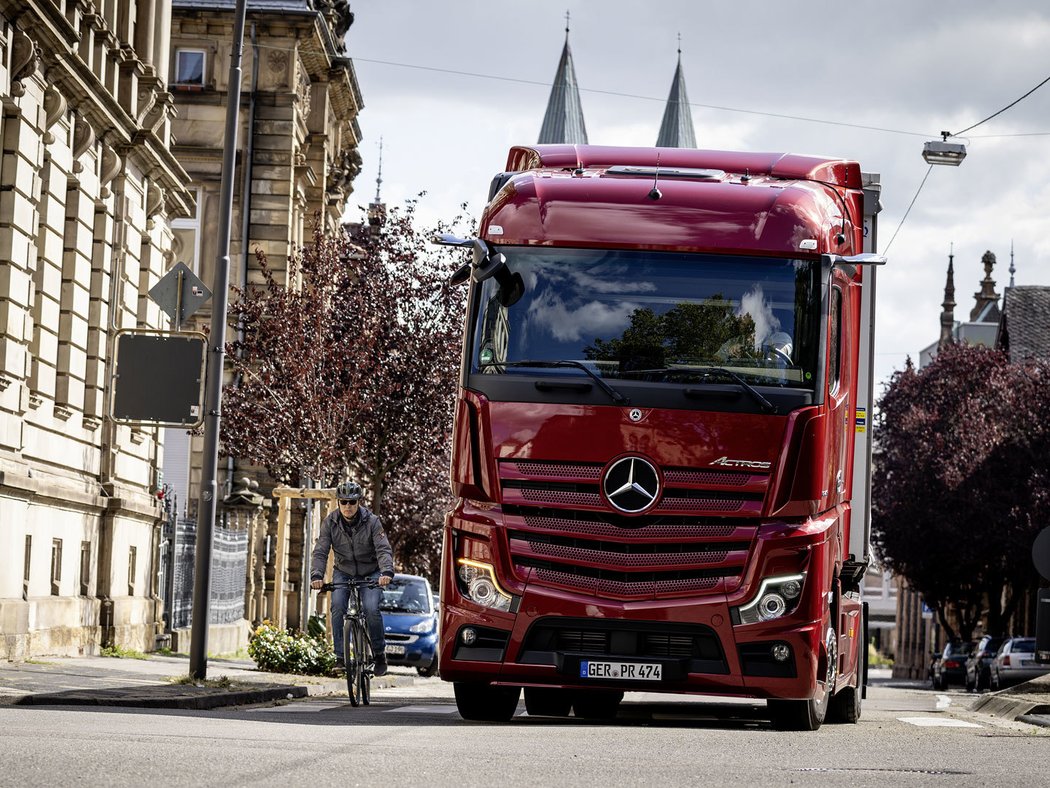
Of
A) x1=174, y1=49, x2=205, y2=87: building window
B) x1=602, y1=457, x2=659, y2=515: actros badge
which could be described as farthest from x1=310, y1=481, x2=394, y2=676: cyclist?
x1=174, y1=49, x2=205, y2=87: building window

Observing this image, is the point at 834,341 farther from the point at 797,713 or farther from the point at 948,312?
the point at 948,312

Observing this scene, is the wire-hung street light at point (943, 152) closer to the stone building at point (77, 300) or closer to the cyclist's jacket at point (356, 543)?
the stone building at point (77, 300)

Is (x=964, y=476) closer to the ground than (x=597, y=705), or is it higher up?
higher up

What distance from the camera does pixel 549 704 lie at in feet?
53.5

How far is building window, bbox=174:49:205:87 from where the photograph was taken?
4416cm

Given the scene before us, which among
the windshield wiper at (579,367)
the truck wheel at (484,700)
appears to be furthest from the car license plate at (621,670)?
the windshield wiper at (579,367)

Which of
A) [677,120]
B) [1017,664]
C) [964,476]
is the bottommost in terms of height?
[1017,664]

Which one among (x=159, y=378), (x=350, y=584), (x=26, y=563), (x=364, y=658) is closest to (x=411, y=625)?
(x=26, y=563)

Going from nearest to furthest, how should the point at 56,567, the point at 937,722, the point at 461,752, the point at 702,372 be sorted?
1. the point at 461,752
2. the point at 702,372
3. the point at 937,722
4. the point at 56,567

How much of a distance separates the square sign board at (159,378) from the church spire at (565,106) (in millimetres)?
96813

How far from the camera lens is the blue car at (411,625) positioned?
31922 millimetres

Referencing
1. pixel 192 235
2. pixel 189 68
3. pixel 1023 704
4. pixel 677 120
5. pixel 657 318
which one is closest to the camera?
pixel 657 318

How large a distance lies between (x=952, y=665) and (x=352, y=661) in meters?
39.1

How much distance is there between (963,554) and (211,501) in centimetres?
4062
